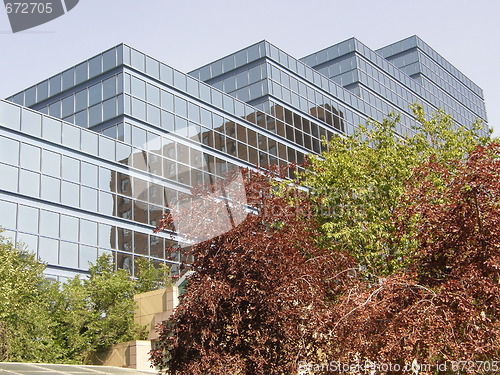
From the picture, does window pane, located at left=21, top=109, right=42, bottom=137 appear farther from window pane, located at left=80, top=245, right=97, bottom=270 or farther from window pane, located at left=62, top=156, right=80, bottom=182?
window pane, located at left=80, top=245, right=97, bottom=270

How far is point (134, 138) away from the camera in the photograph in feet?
138

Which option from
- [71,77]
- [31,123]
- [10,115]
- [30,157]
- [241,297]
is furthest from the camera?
[71,77]

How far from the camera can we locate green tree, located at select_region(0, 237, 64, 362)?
25.8 m

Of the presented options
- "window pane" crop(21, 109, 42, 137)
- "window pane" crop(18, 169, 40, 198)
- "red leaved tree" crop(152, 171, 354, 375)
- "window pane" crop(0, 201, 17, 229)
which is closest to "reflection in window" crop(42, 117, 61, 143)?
"window pane" crop(21, 109, 42, 137)

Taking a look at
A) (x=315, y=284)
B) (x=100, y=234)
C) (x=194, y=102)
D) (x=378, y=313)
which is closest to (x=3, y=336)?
(x=100, y=234)

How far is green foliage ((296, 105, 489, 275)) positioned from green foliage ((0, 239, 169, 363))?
30.7ft

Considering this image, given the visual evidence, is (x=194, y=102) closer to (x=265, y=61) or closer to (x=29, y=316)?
(x=265, y=61)

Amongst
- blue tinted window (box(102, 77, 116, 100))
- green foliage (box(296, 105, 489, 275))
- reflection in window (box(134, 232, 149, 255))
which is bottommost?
green foliage (box(296, 105, 489, 275))

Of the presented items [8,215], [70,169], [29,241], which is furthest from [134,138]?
[8,215]

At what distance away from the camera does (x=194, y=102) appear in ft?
153

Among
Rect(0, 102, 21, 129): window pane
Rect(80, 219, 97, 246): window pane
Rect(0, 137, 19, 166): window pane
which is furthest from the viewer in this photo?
Rect(80, 219, 97, 246): window pane

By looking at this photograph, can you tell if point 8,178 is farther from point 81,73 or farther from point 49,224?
point 81,73

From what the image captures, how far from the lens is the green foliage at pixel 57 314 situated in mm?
26391

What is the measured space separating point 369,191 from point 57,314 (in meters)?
13.6
